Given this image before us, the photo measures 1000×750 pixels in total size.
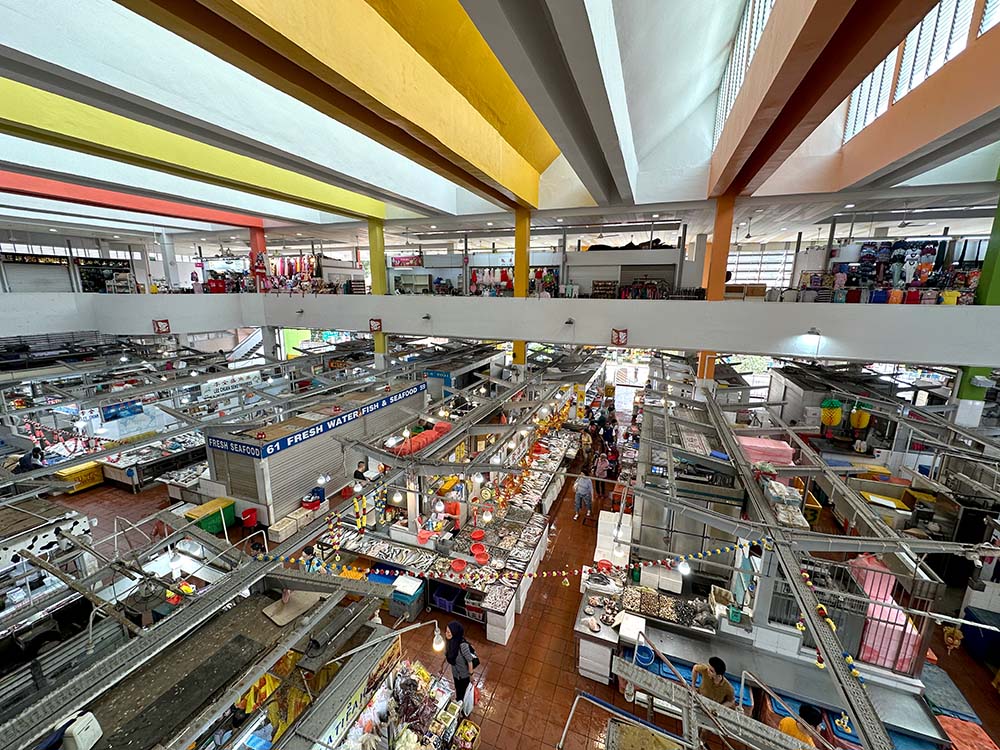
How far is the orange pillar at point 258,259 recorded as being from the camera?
13.3 metres

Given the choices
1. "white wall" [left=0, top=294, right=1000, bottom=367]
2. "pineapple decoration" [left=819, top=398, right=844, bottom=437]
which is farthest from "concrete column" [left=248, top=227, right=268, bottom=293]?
"pineapple decoration" [left=819, top=398, right=844, bottom=437]

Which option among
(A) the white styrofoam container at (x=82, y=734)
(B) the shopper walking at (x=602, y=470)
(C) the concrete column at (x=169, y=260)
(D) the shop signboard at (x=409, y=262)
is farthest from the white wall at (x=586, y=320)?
(A) the white styrofoam container at (x=82, y=734)

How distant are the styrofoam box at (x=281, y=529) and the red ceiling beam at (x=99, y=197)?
29.3 ft

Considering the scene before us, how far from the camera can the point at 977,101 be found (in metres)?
4.99

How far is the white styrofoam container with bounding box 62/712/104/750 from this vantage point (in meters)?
1.55

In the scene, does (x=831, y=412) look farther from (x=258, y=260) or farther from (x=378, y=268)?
(x=258, y=260)

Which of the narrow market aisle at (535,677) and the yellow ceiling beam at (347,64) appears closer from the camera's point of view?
the yellow ceiling beam at (347,64)

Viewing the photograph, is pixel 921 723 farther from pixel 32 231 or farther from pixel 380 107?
pixel 32 231

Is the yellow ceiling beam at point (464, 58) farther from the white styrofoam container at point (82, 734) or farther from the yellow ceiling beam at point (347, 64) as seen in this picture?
the white styrofoam container at point (82, 734)

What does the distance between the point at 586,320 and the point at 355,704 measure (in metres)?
7.90

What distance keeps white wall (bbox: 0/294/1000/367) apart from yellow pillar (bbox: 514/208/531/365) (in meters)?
1.83

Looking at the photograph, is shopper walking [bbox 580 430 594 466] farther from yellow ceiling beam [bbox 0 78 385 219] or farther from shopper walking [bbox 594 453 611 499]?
yellow ceiling beam [bbox 0 78 385 219]

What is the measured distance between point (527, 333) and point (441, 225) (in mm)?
6457

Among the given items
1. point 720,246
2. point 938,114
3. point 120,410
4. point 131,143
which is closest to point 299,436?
point 131,143
